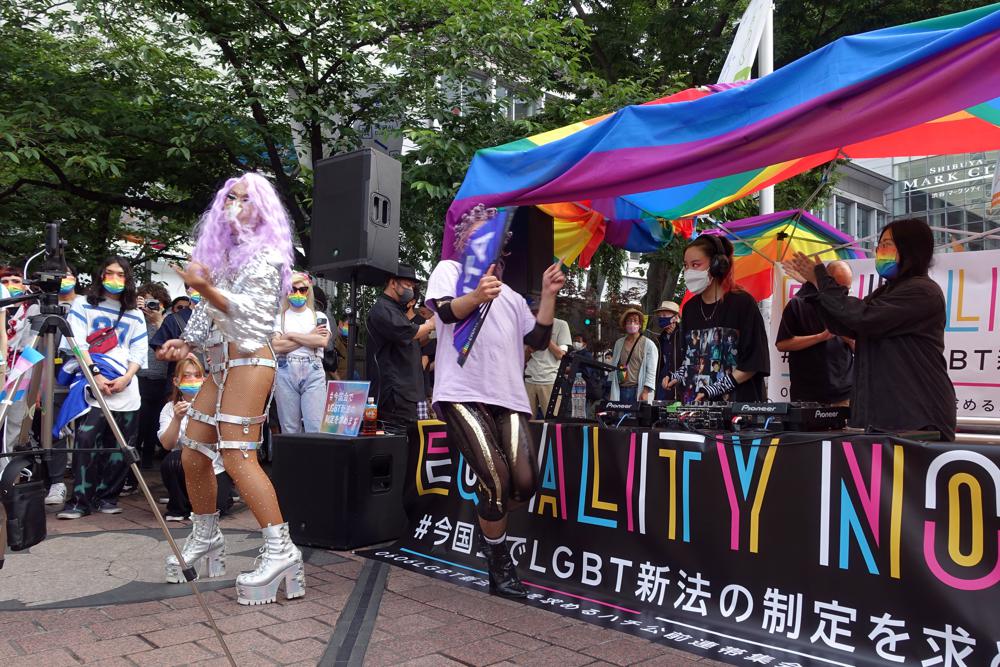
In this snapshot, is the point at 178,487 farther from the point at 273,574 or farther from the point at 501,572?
the point at 501,572

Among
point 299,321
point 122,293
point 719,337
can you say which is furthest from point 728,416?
point 122,293

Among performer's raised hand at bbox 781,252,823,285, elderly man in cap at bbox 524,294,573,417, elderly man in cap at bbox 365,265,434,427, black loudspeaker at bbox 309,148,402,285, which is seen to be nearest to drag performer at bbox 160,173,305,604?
black loudspeaker at bbox 309,148,402,285

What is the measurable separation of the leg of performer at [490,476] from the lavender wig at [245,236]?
1.13m

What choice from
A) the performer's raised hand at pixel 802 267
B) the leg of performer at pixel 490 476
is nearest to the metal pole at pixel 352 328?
the leg of performer at pixel 490 476

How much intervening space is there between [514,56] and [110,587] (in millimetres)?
7799

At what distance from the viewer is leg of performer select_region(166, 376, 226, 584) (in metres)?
3.79

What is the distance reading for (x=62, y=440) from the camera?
5992 mm

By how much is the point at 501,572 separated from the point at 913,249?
8.03 feet

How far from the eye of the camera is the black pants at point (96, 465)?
19.2 ft

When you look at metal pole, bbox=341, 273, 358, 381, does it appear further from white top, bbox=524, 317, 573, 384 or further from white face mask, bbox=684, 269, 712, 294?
white top, bbox=524, 317, 573, 384

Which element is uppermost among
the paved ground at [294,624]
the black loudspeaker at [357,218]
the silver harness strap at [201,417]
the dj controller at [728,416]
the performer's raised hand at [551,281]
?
the black loudspeaker at [357,218]

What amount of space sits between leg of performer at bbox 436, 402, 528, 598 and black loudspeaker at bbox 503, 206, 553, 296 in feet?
2.64

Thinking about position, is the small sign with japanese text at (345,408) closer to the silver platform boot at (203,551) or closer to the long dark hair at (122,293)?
the silver platform boot at (203,551)

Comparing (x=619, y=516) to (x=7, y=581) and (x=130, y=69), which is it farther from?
(x=130, y=69)
